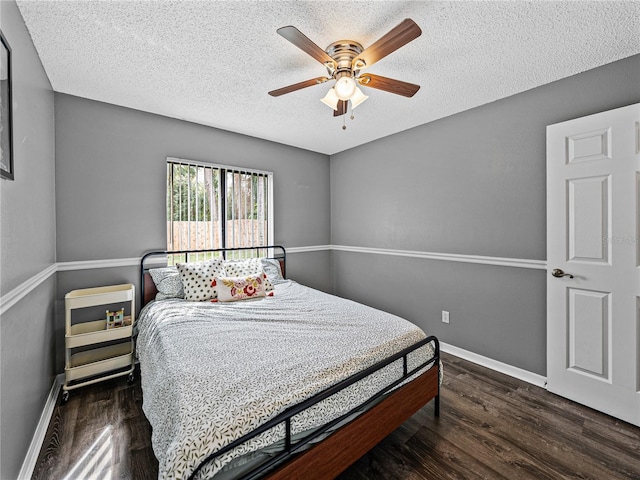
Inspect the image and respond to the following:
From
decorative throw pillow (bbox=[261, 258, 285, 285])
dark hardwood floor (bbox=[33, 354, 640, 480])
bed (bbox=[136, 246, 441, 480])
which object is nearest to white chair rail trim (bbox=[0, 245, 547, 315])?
decorative throw pillow (bbox=[261, 258, 285, 285])

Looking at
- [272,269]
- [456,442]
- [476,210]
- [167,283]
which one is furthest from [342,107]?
[456,442]

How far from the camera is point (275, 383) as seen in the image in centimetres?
139

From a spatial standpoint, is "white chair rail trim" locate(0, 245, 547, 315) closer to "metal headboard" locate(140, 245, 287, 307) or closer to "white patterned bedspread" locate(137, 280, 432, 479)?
"metal headboard" locate(140, 245, 287, 307)

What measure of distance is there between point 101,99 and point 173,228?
53.9 inches

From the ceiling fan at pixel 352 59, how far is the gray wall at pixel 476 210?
132cm

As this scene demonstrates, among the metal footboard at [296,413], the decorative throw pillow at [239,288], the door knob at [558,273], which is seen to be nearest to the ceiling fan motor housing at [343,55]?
the metal footboard at [296,413]

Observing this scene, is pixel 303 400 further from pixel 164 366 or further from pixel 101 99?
pixel 101 99

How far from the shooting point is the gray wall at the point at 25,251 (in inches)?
53.8

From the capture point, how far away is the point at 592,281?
2189 mm

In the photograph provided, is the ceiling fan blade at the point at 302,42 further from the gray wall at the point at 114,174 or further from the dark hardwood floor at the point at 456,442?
the dark hardwood floor at the point at 456,442

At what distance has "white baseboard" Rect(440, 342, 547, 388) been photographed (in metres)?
2.53

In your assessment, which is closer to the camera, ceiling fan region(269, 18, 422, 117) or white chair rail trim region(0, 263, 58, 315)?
white chair rail trim region(0, 263, 58, 315)

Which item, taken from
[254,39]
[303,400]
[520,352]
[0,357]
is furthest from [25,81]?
[520,352]

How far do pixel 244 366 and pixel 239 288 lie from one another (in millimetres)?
1404
